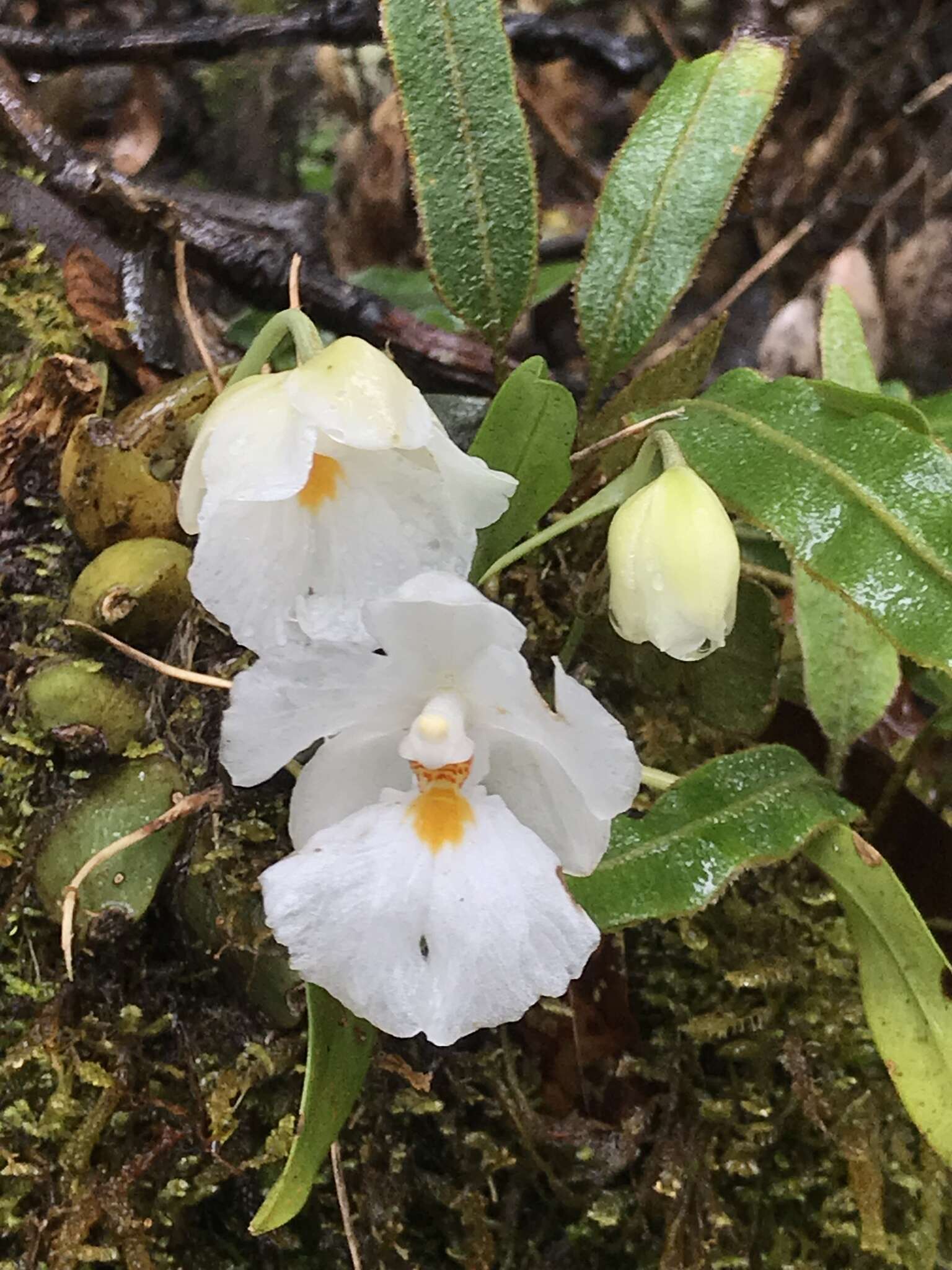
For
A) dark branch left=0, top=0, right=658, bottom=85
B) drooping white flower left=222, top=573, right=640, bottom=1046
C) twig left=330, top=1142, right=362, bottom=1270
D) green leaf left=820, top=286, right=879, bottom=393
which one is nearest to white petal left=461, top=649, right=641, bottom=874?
drooping white flower left=222, top=573, right=640, bottom=1046

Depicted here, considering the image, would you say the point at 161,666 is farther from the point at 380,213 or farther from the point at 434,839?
the point at 380,213

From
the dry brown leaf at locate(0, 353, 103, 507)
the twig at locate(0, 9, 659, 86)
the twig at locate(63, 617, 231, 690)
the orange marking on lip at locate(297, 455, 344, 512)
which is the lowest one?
the twig at locate(63, 617, 231, 690)

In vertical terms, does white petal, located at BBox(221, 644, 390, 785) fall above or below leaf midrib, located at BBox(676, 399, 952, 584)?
below

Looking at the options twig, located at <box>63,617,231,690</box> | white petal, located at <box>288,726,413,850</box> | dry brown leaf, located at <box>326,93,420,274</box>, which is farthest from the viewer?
dry brown leaf, located at <box>326,93,420,274</box>

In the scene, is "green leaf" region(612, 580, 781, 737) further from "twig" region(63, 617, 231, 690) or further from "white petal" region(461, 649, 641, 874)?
"twig" region(63, 617, 231, 690)

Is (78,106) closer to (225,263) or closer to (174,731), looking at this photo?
(225,263)

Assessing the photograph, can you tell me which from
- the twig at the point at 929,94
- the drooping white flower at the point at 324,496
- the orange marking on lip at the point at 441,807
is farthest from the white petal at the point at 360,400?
the twig at the point at 929,94

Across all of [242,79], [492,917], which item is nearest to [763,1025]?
[492,917]

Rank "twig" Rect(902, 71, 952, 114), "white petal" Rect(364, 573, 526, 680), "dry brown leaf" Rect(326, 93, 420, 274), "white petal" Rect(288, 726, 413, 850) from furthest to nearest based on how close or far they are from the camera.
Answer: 1. "twig" Rect(902, 71, 952, 114)
2. "dry brown leaf" Rect(326, 93, 420, 274)
3. "white petal" Rect(288, 726, 413, 850)
4. "white petal" Rect(364, 573, 526, 680)
